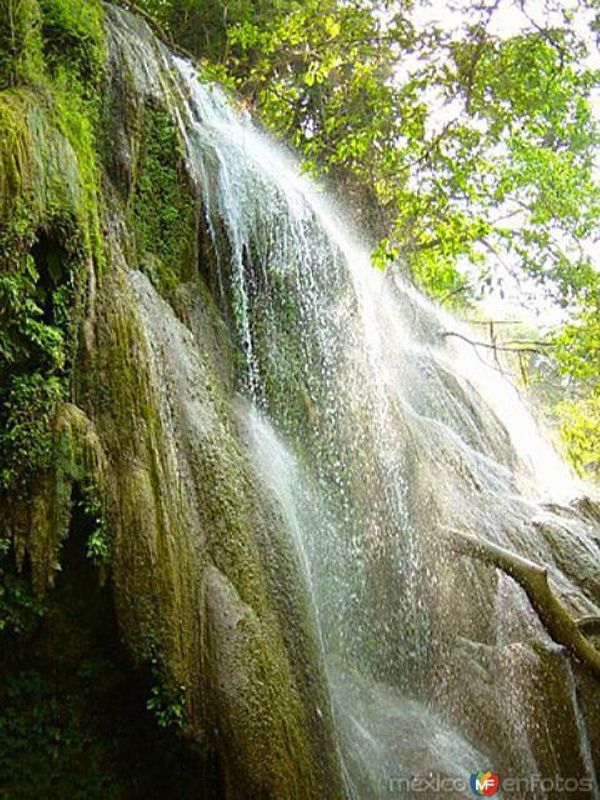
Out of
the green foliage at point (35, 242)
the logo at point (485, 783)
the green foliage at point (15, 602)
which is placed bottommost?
the logo at point (485, 783)

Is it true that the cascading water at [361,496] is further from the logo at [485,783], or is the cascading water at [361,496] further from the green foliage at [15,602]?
the green foliage at [15,602]

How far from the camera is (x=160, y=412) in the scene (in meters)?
4.59

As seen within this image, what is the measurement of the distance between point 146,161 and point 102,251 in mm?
2276

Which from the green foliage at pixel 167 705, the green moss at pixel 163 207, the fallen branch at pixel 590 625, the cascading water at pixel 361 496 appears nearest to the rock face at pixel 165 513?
the green foliage at pixel 167 705

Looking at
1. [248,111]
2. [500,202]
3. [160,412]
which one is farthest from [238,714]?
[500,202]

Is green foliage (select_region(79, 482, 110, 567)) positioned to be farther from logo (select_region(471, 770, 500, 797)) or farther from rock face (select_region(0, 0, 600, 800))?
logo (select_region(471, 770, 500, 797))

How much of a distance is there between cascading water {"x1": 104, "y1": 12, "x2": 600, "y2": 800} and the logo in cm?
11

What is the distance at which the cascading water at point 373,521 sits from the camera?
618 cm

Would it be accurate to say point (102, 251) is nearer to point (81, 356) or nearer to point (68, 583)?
point (81, 356)

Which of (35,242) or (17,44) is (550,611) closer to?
(35,242)

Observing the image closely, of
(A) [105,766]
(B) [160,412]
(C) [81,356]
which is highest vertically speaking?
(C) [81,356]

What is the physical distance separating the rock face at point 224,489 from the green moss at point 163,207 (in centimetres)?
3

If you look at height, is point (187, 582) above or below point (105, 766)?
above

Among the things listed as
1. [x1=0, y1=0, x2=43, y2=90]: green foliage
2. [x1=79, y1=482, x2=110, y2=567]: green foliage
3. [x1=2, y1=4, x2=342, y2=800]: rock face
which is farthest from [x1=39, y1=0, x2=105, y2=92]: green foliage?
[x1=79, y1=482, x2=110, y2=567]: green foliage
